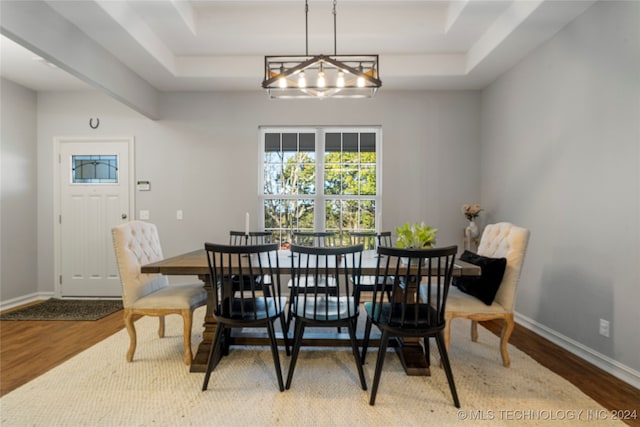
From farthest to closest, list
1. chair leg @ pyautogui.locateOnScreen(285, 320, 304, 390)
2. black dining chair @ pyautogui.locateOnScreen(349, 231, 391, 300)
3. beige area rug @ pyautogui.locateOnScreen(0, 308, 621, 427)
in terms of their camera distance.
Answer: black dining chair @ pyautogui.locateOnScreen(349, 231, 391, 300) < chair leg @ pyautogui.locateOnScreen(285, 320, 304, 390) < beige area rug @ pyautogui.locateOnScreen(0, 308, 621, 427)

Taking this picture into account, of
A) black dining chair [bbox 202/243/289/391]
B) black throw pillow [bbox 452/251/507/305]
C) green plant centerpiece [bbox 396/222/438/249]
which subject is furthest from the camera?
green plant centerpiece [bbox 396/222/438/249]

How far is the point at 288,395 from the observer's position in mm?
1842

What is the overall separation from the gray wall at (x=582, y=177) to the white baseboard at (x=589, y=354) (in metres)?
0.03

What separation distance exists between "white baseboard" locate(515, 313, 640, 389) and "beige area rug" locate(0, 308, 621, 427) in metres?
0.42

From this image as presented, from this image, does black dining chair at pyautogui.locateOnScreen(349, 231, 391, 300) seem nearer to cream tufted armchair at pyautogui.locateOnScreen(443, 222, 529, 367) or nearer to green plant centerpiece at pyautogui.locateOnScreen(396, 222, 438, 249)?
green plant centerpiece at pyautogui.locateOnScreen(396, 222, 438, 249)

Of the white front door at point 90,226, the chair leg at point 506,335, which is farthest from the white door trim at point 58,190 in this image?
the chair leg at point 506,335

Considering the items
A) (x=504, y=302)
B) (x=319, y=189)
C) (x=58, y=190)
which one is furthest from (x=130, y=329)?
(x=58, y=190)

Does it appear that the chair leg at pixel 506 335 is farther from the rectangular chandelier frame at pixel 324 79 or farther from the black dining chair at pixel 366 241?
the rectangular chandelier frame at pixel 324 79

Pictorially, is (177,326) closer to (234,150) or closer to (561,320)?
(234,150)

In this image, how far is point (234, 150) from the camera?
395 centimetres

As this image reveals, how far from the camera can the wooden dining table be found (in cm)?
205

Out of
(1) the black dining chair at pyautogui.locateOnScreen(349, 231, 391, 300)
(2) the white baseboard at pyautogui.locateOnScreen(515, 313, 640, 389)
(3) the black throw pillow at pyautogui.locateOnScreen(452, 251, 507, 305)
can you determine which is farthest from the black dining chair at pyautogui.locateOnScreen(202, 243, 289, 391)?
(2) the white baseboard at pyautogui.locateOnScreen(515, 313, 640, 389)

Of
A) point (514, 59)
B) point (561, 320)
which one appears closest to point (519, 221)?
point (561, 320)

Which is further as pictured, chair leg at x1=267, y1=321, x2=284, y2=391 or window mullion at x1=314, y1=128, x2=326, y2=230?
window mullion at x1=314, y1=128, x2=326, y2=230
